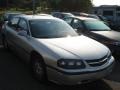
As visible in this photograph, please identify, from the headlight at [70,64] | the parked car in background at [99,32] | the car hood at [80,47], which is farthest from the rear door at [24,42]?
the parked car in background at [99,32]

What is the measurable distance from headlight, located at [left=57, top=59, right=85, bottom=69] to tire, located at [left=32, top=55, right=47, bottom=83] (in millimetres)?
602

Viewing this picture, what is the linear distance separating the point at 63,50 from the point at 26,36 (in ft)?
5.33

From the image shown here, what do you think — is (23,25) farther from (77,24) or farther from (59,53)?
(77,24)

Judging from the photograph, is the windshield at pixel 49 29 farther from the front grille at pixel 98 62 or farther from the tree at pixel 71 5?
the tree at pixel 71 5

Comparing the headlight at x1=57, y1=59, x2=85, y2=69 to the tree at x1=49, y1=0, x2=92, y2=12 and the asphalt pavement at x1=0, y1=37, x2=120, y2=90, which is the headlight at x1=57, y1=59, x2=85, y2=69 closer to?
the asphalt pavement at x1=0, y1=37, x2=120, y2=90

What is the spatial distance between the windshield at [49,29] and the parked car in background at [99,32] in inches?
72.3

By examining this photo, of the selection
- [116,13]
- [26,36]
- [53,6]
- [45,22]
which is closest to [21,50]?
[26,36]

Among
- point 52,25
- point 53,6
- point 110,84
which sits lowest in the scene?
point 53,6

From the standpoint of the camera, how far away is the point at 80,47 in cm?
647

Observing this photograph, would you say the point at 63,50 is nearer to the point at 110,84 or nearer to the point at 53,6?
the point at 110,84

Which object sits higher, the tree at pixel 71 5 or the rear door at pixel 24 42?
the rear door at pixel 24 42

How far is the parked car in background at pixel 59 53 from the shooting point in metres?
5.82

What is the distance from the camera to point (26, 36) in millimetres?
7453

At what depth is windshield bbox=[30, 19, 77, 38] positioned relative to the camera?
7382mm
